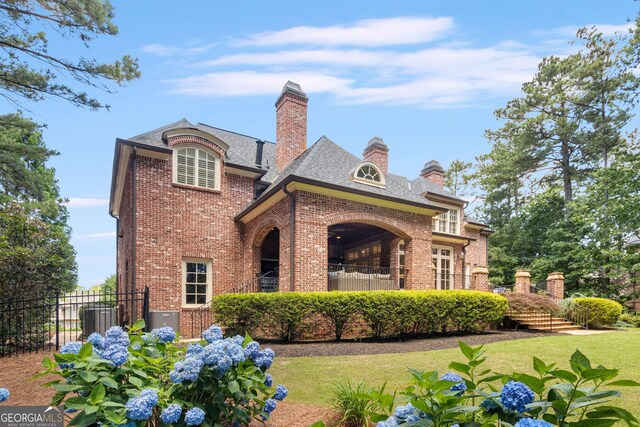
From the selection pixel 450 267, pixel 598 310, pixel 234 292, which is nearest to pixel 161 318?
pixel 234 292

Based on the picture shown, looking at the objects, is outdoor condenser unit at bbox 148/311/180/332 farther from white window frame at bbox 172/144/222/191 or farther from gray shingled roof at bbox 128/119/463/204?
gray shingled roof at bbox 128/119/463/204

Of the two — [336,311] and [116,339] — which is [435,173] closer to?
[336,311]

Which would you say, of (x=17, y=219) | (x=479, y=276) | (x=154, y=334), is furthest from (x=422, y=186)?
(x=154, y=334)

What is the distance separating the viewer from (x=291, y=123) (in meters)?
15.1

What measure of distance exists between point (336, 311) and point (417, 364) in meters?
3.15

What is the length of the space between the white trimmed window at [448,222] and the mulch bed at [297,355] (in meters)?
8.18

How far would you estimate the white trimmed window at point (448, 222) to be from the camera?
19594 millimetres

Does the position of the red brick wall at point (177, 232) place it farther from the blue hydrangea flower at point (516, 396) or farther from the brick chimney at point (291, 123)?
the blue hydrangea flower at point (516, 396)

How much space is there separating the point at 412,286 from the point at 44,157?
12.6m

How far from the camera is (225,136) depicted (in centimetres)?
1656

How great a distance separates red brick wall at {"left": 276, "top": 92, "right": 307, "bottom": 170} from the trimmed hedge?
6.86 meters

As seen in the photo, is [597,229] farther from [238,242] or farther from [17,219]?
[17,219]

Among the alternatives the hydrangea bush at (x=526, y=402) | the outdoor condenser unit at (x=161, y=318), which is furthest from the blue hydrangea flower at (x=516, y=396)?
the outdoor condenser unit at (x=161, y=318)

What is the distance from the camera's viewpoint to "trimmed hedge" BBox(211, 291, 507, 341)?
945 centimetres
